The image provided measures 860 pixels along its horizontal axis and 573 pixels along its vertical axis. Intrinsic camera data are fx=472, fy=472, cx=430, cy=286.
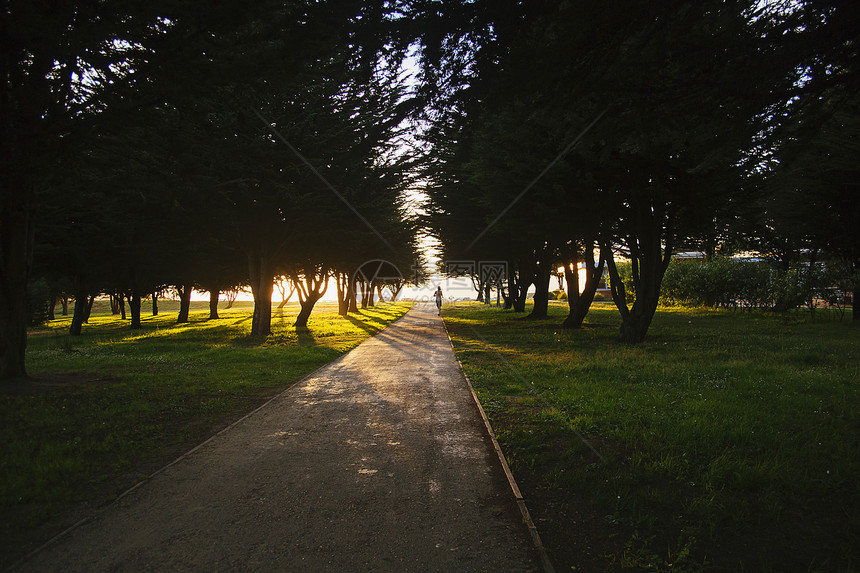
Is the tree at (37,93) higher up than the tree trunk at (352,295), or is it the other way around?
the tree at (37,93)

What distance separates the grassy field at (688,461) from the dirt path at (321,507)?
0.48 m

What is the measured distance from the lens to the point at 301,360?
12398 millimetres

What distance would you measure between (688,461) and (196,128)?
10.1m

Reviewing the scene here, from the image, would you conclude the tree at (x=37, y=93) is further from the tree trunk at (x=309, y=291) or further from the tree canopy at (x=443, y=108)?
the tree trunk at (x=309, y=291)

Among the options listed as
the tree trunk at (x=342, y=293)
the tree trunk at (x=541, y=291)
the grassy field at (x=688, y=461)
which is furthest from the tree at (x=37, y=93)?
the tree trunk at (x=342, y=293)

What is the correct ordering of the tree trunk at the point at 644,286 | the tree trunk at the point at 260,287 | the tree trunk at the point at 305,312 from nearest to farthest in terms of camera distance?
the tree trunk at the point at 644,286, the tree trunk at the point at 260,287, the tree trunk at the point at 305,312

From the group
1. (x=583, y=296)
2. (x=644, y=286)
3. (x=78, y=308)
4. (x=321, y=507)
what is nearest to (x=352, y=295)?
(x=78, y=308)

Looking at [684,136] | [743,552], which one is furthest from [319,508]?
[684,136]

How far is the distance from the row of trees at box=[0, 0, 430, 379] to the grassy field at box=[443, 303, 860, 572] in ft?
14.8

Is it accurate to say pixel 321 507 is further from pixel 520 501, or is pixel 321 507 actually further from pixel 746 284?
pixel 746 284

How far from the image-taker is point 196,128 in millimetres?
9586

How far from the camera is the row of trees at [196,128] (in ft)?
17.2

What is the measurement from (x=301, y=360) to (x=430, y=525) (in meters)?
9.61

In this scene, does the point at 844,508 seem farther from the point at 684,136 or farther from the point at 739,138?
the point at 684,136
